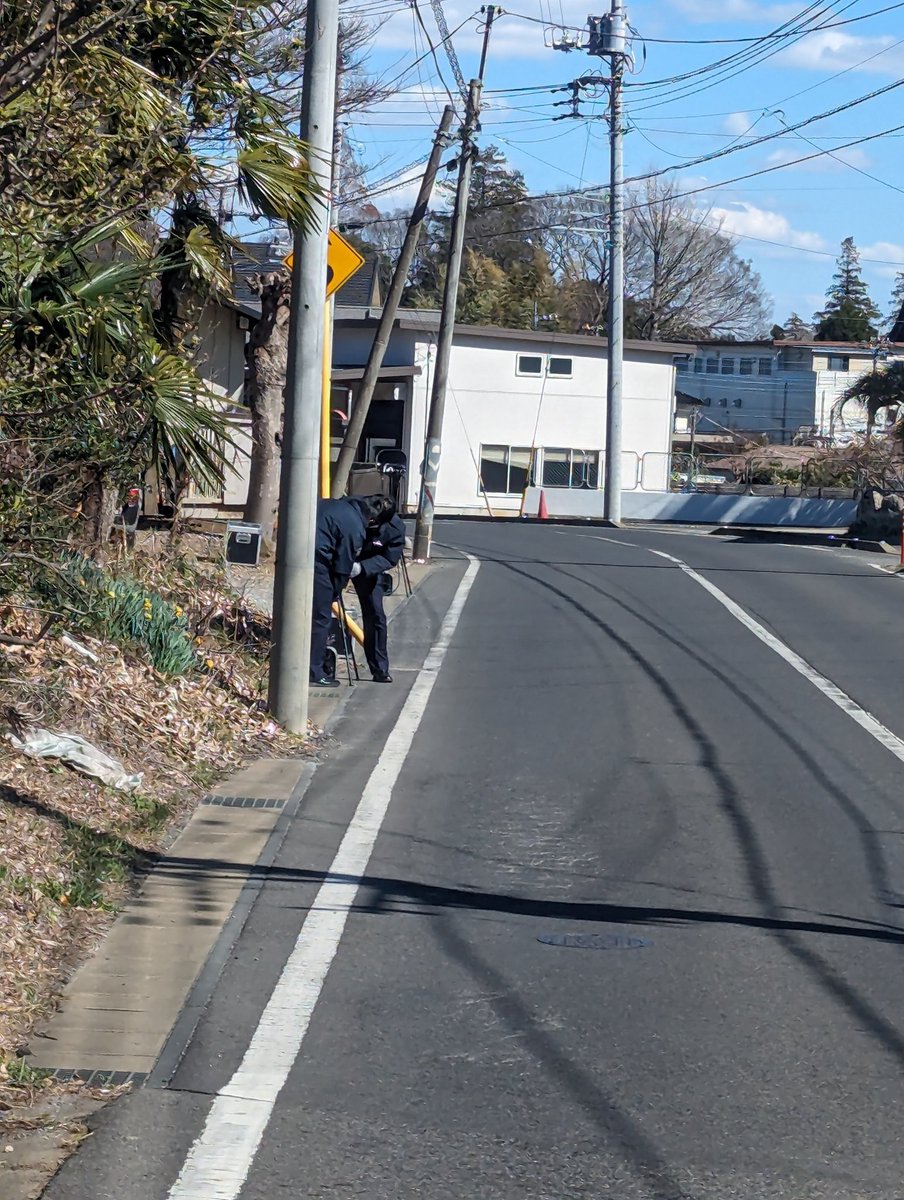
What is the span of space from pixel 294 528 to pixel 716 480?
5018 cm

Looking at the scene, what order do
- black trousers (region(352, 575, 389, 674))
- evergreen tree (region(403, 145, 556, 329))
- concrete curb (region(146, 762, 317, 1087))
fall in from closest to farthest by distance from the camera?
concrete curb (region(146, 762, 317, 1087)) → black trousers (region(352, 575, 389, 674)) → evergreen tree (region(403, 145, 556, 329))

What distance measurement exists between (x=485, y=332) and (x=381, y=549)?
35.6m

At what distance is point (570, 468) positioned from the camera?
48875mm

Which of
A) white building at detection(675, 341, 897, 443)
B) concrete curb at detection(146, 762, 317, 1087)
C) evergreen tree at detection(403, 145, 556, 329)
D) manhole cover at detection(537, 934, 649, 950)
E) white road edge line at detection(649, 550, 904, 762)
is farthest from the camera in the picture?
white building at detection(675, 341, 897, 443)

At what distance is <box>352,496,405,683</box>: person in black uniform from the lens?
12391 mm

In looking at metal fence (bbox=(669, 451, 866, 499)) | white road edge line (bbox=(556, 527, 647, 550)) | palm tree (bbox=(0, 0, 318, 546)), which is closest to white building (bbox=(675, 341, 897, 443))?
metal fence (bbox=(669, 451, 866, 499))

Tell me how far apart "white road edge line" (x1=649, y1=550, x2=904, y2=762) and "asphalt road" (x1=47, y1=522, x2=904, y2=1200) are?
0.34 ft

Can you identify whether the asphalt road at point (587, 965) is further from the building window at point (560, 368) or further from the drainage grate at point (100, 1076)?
the building window at point (560, 368)

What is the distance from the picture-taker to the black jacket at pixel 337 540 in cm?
1185

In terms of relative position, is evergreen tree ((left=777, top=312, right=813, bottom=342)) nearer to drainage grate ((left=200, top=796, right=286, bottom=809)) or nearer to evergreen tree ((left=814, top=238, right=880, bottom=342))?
evergreen tree ((left=814, top=238, right=880, bottom=342))

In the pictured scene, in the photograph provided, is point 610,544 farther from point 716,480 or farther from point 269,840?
point 716,480

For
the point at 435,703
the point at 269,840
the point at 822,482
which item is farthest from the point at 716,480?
the point at 269,840

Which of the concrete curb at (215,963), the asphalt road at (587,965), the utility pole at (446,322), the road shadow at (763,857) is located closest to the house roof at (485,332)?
the utility pole at (446,322)

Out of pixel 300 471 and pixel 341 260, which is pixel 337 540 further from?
pixel 341 260
